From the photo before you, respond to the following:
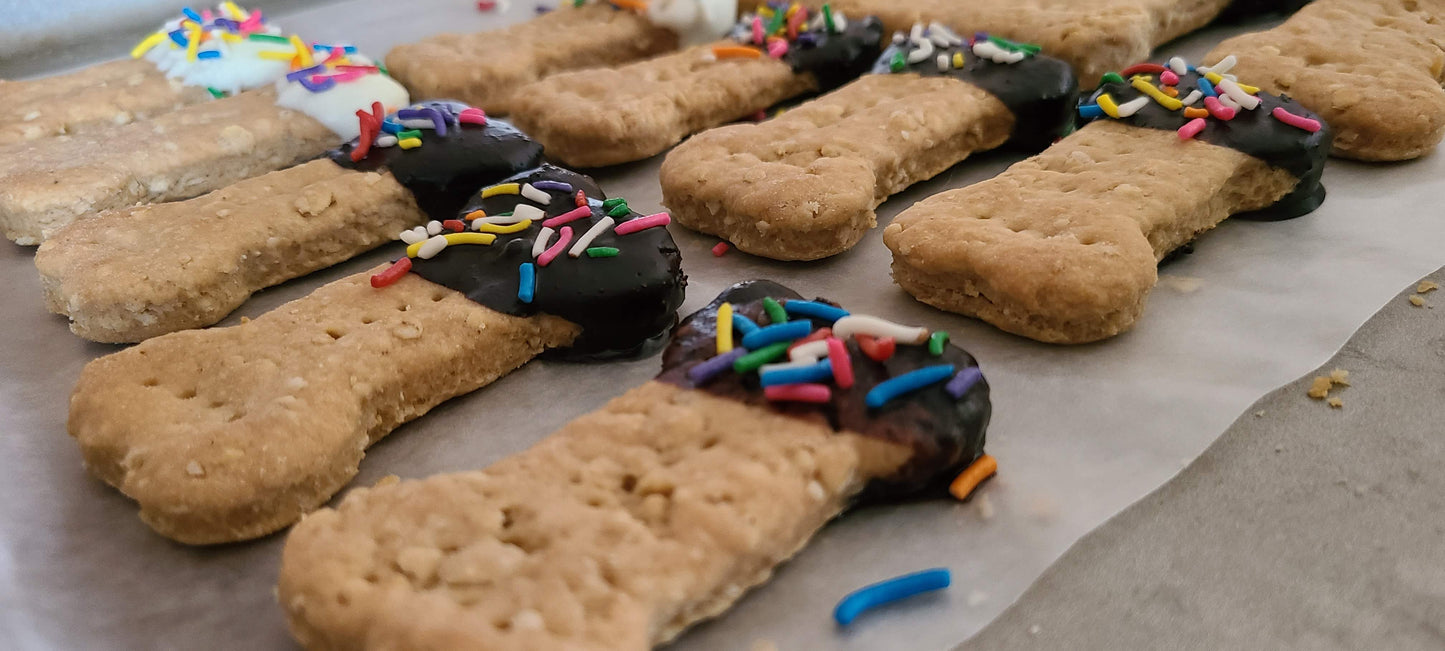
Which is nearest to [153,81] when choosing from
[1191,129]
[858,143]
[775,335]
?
[858,143]

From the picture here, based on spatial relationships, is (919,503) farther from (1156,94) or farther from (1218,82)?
(1218,82)

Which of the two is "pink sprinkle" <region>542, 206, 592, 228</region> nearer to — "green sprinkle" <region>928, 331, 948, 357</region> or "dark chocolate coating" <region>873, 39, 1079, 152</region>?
"green sprinkle" <region>928, 331, 948, 357</region>

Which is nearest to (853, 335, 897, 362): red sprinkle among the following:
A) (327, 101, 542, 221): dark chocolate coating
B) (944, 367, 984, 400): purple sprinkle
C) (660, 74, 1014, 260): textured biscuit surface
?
(944, 367, 984, 400): purple sprinkle

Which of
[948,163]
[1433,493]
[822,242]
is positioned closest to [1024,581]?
[1433,493]

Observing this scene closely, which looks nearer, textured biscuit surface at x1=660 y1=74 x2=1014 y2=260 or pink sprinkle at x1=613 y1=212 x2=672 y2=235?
pink sprinkle at x1=613 y1=212 x2=672 y2=235

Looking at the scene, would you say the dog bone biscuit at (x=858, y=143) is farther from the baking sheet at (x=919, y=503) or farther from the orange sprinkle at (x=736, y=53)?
the orange sprinkle at (x=736, y=53)

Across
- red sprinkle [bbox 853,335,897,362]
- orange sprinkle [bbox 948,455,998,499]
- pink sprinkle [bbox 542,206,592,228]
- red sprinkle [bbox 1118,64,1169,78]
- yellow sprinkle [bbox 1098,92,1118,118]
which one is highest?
red sprinkle [bbox 1118,64,1169,78]

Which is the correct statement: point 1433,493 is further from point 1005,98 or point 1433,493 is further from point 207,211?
point 207,211
